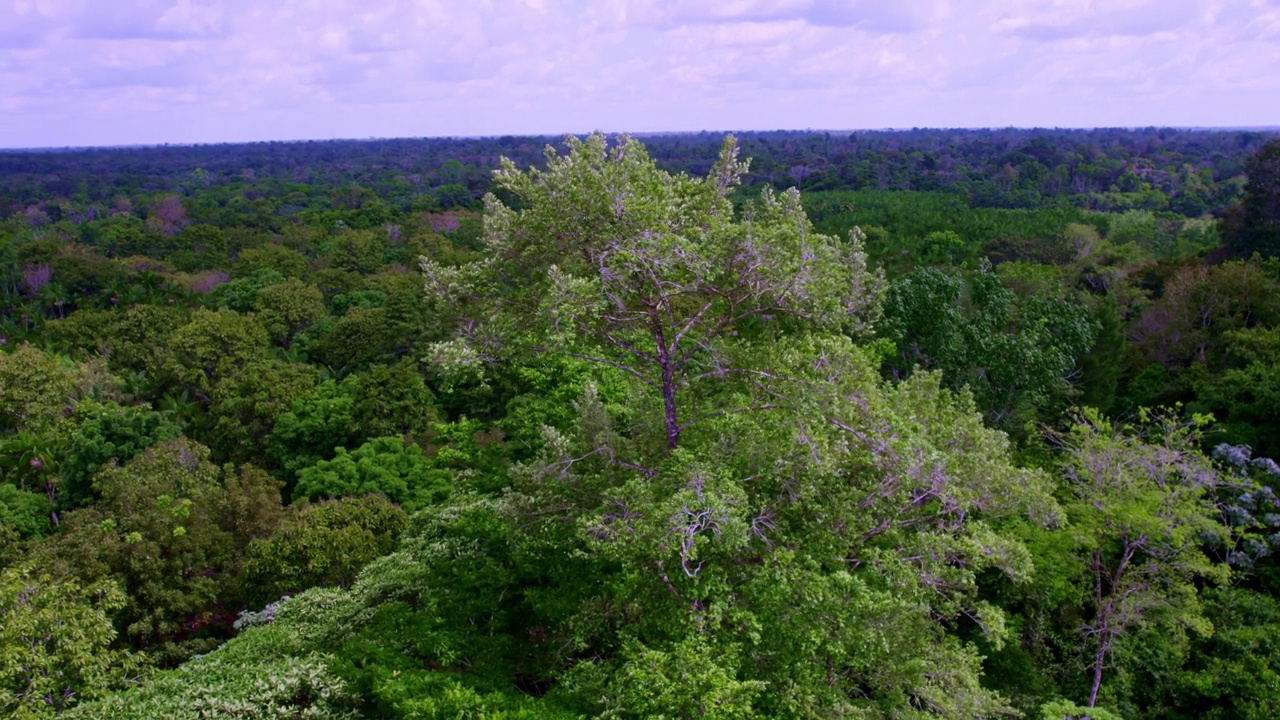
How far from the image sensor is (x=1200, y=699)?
12.0m

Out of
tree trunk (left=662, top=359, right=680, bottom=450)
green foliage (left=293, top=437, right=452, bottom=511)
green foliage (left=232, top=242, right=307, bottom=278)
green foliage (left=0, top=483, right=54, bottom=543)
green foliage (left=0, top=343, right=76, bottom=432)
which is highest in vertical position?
tree trunk (left=662, top=359, right=680, bottom=450)

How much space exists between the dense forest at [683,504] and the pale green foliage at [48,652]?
49 mm

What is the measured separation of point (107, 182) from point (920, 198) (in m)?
122

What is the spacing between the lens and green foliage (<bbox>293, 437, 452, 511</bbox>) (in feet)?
62.4

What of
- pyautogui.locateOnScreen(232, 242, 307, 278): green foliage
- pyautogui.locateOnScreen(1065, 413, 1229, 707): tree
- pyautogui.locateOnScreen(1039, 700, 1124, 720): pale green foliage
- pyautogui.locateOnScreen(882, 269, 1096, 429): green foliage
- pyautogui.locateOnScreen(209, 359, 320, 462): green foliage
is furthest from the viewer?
pyautogui.locateOnScreen(232, 242, 307, 278): green foliage

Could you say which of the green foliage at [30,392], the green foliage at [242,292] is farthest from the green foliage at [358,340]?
the green foliage at [30,392]

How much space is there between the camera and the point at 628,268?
805cm

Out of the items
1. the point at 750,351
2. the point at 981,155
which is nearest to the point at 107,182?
the point at 981,155

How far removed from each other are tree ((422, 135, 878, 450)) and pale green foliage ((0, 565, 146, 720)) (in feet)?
22.1

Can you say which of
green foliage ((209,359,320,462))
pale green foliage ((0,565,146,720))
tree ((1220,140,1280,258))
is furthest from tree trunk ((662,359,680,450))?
tree ((1220,140,1280,258))

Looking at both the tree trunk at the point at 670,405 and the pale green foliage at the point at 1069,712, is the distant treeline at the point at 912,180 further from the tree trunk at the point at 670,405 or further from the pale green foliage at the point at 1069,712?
the pale green foliage at the point at 1069,712

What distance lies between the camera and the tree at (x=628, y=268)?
8.05 m

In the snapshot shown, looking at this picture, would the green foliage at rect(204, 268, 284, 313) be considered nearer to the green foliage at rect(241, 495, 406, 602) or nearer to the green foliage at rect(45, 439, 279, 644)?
the green foliage at rect(45, 439, 279, 644)

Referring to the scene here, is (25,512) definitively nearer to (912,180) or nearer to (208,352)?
(208,352)
